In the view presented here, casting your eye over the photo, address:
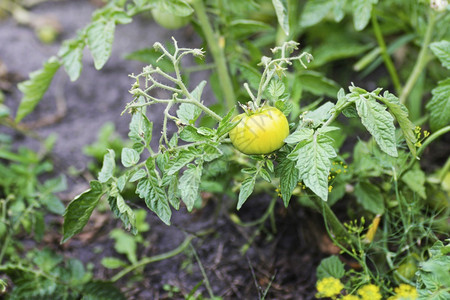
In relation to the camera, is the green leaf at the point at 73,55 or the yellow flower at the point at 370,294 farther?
the green leaf at the point at 73,55

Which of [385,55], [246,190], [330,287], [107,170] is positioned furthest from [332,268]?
[385,55]

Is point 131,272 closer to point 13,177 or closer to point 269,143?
point 13,177

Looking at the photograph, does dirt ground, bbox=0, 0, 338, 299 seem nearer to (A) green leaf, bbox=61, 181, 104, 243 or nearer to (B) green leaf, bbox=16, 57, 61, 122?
(A) green leaf, bbox=61, 181, 104, 243

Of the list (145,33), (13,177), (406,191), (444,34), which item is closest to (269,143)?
(406,191)

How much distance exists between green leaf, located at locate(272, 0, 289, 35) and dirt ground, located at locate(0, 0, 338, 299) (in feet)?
2.11

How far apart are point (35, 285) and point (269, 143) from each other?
0.88 m

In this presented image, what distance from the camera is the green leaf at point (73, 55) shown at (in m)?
1.51

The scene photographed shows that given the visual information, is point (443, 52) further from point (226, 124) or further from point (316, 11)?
point (226, 124)

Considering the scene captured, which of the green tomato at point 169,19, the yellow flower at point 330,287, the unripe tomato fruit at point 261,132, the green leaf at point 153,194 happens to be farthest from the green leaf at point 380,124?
the green tomato at point 169,19

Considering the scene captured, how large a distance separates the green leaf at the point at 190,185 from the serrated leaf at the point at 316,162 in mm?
227

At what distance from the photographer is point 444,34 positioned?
1805mm

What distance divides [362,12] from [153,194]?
0.90m

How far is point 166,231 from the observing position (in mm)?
1804

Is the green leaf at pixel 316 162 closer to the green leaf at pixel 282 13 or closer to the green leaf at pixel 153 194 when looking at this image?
the green leaf at pixel 153 194
